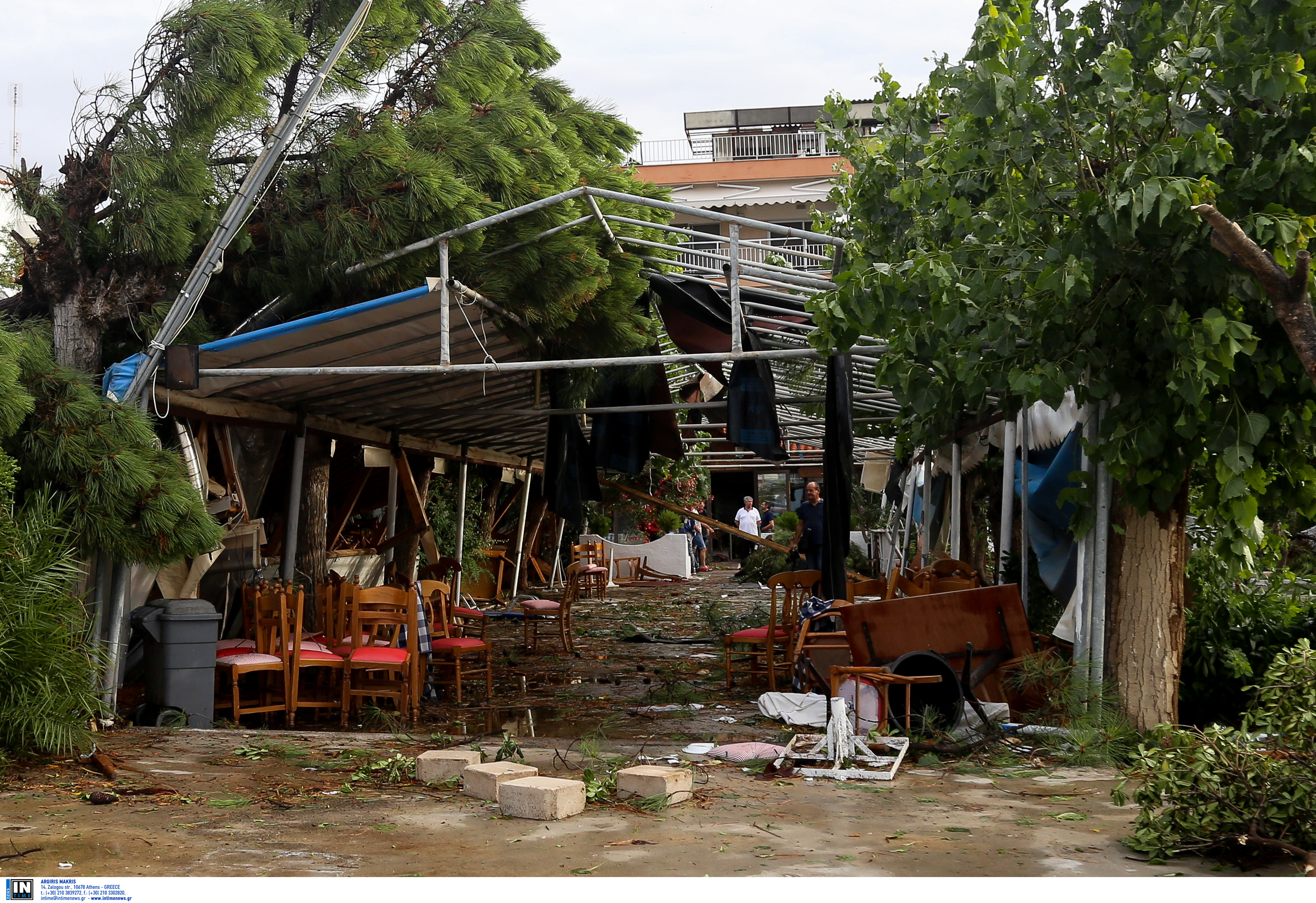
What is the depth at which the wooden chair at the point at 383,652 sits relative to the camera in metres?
7.21

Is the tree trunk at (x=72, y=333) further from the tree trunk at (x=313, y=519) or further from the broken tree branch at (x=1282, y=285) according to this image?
the broken tree branch at (x=1282, y=285)

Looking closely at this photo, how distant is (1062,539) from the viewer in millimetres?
7965

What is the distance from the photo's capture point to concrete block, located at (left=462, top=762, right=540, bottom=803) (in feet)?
16.6

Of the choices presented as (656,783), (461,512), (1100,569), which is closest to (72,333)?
(656,783)

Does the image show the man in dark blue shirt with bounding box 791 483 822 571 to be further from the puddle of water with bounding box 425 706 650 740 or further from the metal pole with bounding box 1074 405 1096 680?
the metal pole with bounding box 1074 405 1096 680

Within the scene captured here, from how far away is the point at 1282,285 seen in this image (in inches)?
142

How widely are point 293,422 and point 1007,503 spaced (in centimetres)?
564

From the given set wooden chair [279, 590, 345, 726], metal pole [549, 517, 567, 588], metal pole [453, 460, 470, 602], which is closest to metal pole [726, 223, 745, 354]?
wooden chair [279, 590, 345, 726]

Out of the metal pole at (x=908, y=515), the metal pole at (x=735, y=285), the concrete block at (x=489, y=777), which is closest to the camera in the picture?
the concrete block at (x=489, y=777)

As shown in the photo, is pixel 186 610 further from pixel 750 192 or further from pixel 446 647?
pixel 750 192

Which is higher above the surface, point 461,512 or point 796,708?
point 461,512

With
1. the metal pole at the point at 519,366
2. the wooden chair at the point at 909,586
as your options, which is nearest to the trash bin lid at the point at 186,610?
the metal pole at the point at 519,366

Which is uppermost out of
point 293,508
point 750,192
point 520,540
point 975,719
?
point 750,192

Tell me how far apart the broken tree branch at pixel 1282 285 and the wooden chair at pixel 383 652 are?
17.4ft
